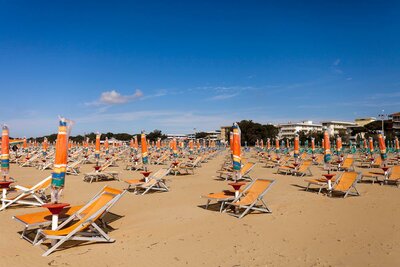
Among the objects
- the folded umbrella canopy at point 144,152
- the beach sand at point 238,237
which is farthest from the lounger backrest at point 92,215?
the folded umbrella canopy at point 144,152

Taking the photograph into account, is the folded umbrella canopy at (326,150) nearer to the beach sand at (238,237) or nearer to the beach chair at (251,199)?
the beach sand at (238,237)

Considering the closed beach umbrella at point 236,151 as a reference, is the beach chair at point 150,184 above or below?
below

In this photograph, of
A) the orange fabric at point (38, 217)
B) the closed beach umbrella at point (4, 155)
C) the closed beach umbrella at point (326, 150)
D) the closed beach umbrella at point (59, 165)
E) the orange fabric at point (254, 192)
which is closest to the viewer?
the orange fabric at point (38, 217)

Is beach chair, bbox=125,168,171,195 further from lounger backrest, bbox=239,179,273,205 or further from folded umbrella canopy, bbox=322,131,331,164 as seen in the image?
folded umbrella canopy, bbox=322,131,331,164

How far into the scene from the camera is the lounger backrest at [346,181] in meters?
8.09

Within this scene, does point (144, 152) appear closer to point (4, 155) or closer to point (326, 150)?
point (4, 155)

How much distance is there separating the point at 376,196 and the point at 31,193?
8.44 m

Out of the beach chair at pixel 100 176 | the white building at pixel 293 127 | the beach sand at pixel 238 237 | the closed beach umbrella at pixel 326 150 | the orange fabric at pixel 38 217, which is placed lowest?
the beach sand at pixel 238 237

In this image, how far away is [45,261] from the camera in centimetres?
391

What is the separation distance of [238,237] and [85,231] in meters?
2.39

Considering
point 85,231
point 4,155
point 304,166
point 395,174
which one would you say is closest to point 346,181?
point 395,174

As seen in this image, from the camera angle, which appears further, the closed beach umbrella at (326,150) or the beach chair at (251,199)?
the closed beach umbrella at (326,150)

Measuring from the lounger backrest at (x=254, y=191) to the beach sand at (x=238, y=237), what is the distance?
0.34m

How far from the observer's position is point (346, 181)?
838 centimetres
